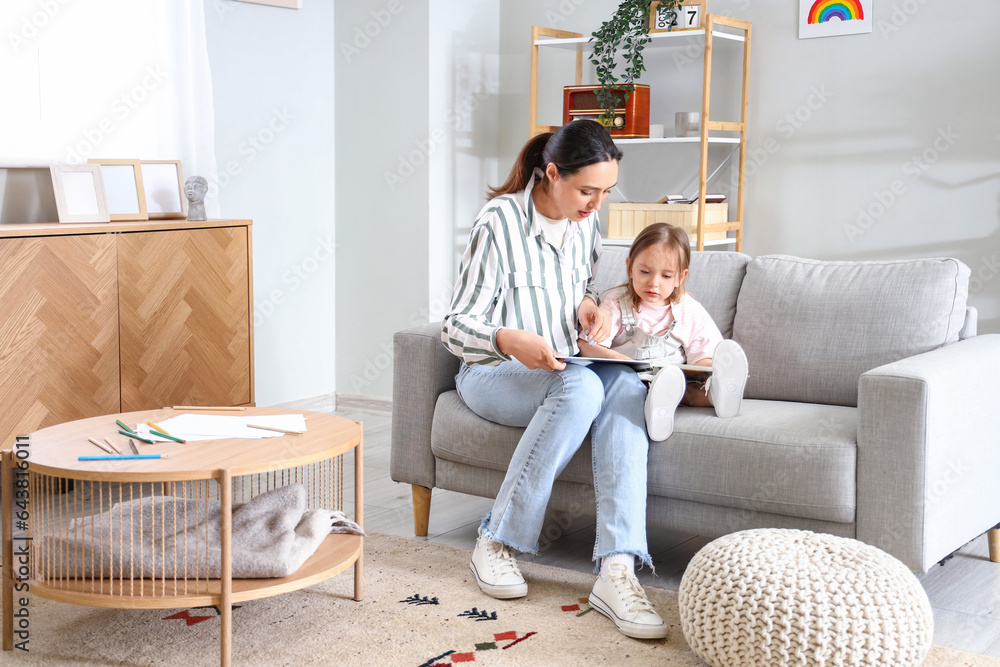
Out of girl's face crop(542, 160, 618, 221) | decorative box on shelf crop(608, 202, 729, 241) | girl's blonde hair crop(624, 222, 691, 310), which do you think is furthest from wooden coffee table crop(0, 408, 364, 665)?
decorative box on shelf crop(608, 202, 729, 241)

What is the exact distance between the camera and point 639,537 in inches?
81.4

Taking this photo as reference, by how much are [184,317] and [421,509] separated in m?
1.12

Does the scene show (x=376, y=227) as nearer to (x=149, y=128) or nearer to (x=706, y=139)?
(x=149, y=128)

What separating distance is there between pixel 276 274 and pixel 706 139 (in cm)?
176

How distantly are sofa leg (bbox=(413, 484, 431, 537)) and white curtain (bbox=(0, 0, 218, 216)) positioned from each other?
5.09 feet

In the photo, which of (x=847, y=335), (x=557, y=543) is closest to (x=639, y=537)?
(x=557, y=543)

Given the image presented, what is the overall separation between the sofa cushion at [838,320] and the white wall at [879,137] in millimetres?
1044

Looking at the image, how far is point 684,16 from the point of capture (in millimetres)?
3664

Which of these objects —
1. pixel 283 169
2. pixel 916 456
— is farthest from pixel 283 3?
pixel 916 456

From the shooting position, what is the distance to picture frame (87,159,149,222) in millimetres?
3246

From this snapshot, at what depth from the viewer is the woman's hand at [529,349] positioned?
2.09m

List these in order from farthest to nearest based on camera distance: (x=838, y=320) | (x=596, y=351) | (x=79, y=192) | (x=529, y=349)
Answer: (x=79, y=192) → (x=838, y=320) → (x=596, y=351) → (x=529, y=349)

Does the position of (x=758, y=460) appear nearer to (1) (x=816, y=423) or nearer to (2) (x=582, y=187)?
(1) (x=816, y=423)

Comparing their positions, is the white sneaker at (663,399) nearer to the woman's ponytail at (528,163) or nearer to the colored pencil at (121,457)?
the woman's ponytail at (528,163)
